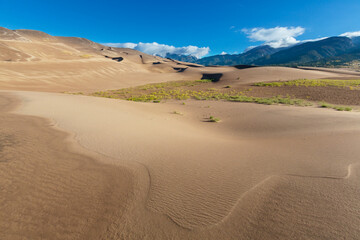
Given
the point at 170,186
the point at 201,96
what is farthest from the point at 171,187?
the point at 201,96

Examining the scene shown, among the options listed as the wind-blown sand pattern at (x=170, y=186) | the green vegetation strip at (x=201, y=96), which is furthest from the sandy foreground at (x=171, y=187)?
the green vegetation strip at (x=201, y=96)

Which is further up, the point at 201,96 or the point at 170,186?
the point at 201,96

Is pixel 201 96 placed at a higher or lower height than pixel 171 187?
higher

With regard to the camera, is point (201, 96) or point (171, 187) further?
point (201, 96)

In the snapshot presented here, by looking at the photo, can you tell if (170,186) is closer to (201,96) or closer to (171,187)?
(171,187)

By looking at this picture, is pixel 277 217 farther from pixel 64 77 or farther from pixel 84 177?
pixel 64 77

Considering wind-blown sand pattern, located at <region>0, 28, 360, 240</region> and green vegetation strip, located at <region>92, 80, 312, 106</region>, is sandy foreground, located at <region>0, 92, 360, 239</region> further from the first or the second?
green vegetation strip, located at <region>92, 80, 312, 106</region>

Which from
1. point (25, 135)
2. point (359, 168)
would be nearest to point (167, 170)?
point (359, 168)

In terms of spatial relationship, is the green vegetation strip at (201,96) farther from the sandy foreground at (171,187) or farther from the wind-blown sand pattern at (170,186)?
the sandy foreground at (171,187)
